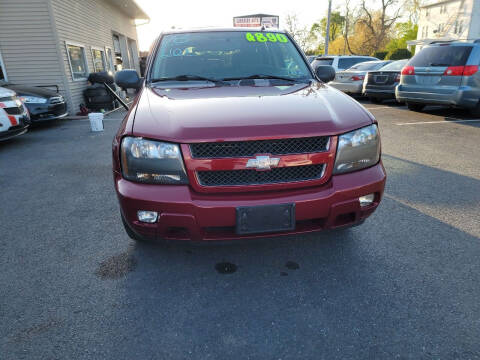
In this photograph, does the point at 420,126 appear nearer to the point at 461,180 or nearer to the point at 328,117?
the point at 461,180

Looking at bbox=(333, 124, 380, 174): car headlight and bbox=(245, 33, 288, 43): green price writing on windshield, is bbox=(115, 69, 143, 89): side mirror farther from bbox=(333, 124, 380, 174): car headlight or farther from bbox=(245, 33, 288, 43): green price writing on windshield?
bbox=(333, 124, 380, 174): car headlight

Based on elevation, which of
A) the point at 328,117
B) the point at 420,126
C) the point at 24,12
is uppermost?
the point at 24,12

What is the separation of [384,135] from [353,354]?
548 cm

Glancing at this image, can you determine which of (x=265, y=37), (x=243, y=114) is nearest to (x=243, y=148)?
(x=243, y=114)

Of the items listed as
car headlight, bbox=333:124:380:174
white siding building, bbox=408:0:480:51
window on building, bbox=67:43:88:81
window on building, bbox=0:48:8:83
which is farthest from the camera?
white siding building, bbox=408:0:480:51

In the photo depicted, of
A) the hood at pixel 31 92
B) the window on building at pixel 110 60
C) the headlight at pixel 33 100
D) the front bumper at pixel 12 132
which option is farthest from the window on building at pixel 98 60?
the front bumper at pixel 12 132

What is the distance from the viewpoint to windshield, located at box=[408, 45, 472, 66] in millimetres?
6887

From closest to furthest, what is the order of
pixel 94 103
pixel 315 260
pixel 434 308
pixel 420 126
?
pixel 434 308
pixel 315 260
pixel 420 126
pixel 94 103

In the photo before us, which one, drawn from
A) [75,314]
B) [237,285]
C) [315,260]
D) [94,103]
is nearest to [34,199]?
[75,314]

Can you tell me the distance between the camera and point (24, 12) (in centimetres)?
895

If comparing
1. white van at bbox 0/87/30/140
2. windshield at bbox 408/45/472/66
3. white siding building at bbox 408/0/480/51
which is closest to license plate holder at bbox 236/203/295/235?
white van at bbox 0/87/30/140

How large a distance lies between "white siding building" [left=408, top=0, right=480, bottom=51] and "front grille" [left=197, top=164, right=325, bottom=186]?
31.3 meters

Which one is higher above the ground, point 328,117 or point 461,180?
point 328,117

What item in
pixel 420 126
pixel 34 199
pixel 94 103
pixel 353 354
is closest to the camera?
pixel 353 354
